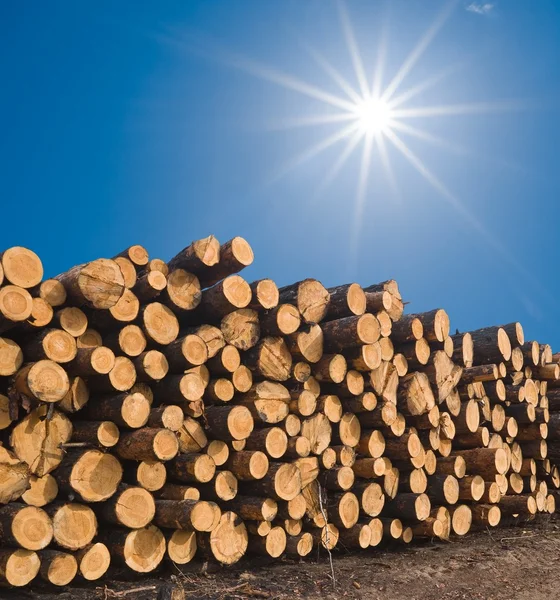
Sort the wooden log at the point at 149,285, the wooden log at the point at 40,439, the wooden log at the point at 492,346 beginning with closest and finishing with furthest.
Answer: the wooden log at the point at 40,439 < the wooden log at the point at 149,285 < the wooden log at the point at 492,346

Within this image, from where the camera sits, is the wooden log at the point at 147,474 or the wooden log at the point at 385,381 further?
the wooden log at the point at 385,381

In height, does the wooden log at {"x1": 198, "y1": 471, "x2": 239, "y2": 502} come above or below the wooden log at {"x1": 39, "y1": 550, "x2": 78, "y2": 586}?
above

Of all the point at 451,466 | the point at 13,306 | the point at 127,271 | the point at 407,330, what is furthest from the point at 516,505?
the point at 13,306

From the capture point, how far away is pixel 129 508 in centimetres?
A: 442

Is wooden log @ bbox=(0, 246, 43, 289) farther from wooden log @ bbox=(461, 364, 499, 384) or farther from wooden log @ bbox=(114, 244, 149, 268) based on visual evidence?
wooden log @ bbox=(461, 364, 499, 384)

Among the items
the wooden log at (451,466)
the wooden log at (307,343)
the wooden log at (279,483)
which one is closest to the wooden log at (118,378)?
the wooden log at (279,483)

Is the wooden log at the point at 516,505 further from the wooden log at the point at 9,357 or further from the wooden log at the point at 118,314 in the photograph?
the wooden log at the point at 9,357

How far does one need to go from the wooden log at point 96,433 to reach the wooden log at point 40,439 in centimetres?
8

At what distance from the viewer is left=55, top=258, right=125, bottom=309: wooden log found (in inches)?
177

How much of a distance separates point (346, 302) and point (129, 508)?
9.27ft

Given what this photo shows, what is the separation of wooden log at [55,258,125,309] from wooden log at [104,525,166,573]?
1781 mm

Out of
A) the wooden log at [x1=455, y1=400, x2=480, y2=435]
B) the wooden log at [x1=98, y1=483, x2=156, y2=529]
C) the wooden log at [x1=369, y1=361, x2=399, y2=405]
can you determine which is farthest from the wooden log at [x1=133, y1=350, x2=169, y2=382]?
the wooden log at [x1=455, y1=400, x2=480, y2=435]

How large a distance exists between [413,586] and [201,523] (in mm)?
1926

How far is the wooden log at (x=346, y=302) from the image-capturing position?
5.90 m
